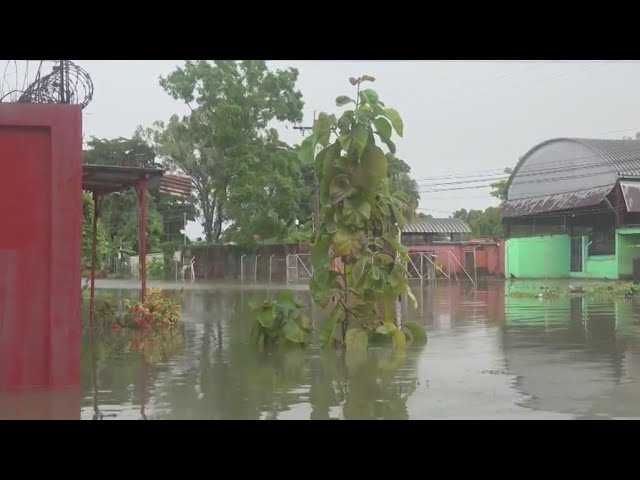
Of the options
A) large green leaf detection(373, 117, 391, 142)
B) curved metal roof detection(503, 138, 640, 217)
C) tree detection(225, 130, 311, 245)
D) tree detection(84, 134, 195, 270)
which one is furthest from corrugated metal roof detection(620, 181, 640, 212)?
large green leaf detection(373, 117, 391, 142)

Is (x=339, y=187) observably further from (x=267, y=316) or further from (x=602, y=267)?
(x=602, y=267)

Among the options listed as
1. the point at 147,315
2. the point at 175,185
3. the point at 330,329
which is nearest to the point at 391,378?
the point at 330,329

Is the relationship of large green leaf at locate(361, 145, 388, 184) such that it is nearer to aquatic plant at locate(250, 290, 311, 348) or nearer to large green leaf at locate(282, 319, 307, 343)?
aquatic plant at locate(250, 290, 311, 348)

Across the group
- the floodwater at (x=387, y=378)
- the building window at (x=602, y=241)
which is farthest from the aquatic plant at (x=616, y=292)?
the building window at (x=602, y=241)

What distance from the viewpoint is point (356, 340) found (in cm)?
1119

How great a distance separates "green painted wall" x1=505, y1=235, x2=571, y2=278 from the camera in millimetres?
42781

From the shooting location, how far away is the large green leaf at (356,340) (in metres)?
11.2

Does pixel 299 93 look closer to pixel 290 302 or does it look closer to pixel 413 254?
pixel 413 254

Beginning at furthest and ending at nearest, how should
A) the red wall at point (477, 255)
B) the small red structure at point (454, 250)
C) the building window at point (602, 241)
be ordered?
the red wall at point (477, 255) → the small red structure at point (454, 250) → the building window at point (602, 241)

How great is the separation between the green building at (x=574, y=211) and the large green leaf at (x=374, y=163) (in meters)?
28.0

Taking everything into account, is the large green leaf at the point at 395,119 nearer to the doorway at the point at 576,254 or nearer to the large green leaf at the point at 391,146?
the large green leaf at the point at 391,146

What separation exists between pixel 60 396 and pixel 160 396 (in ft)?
3.18

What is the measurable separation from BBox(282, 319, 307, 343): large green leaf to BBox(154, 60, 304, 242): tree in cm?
3030
